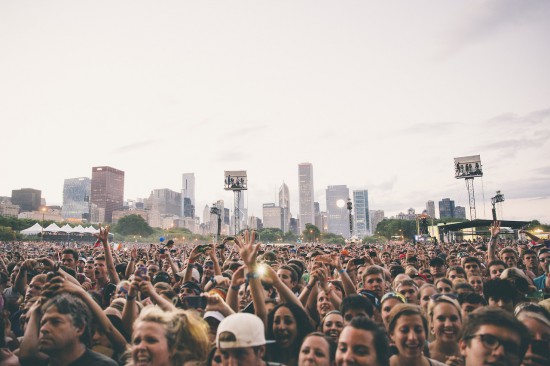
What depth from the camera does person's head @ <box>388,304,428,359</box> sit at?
11.5 feet

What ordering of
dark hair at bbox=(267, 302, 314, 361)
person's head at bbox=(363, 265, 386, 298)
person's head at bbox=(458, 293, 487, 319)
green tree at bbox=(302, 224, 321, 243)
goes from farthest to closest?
green tree at bbox=(302, 224, 321, 243), person's head at bbox=(363, 265, 386, 298), person's head at bbox=(458, 293, 487, 319), dark hair at bbox=(267, 302, 314, 361)

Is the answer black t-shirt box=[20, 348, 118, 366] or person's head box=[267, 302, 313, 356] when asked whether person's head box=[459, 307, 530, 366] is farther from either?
black t-shirt box=[20, 348, 118, 366]

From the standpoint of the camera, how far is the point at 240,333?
2.97 m

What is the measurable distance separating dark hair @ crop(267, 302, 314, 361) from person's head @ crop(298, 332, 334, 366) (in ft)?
2.30

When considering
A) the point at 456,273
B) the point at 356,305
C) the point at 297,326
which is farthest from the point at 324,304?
the point at 456,273

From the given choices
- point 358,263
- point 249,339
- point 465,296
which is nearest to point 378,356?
point 249,339

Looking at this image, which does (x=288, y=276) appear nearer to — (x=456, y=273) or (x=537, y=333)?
(x=456, y=273)

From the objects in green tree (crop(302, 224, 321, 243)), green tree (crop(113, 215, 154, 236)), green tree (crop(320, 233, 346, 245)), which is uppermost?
green tree (crop(113, 215, 154, 236))

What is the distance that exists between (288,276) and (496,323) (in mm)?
3830

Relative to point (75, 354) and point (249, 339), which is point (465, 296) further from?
point (75, 354)

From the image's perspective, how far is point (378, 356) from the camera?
306cm

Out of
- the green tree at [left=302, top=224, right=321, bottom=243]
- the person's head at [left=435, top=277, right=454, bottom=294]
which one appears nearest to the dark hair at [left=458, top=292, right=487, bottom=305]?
the person's head at [left=435, top=277, right=454, bottom=294]

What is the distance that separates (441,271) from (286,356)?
5.86 m

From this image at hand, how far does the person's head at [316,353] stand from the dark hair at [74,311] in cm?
218
